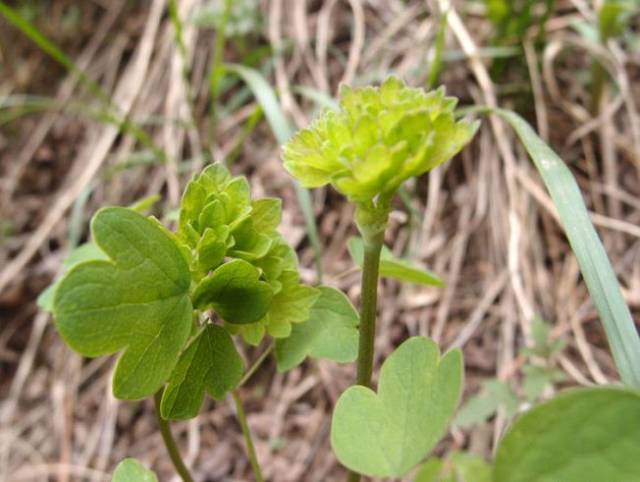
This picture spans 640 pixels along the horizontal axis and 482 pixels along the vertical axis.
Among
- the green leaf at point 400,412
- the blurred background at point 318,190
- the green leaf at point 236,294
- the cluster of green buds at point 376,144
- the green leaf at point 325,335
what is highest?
the cluster of green buds at point 376,144

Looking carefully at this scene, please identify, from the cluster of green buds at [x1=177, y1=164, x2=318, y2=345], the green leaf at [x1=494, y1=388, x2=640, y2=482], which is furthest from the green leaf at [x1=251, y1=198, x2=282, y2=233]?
the green leaf at [x1=494, y1=388, x2=640, y2=482]

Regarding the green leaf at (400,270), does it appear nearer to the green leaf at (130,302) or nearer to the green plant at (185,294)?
the green plant at (185,294)

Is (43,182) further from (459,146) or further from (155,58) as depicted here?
(459,146)

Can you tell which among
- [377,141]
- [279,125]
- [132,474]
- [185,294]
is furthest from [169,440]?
[279,125]

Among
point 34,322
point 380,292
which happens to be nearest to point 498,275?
point 380,292

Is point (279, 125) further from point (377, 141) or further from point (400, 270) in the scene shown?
point (377, 141)

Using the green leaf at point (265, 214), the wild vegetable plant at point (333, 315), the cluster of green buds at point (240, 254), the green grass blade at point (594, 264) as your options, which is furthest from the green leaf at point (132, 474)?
the green grass blade at point (594, 264)
